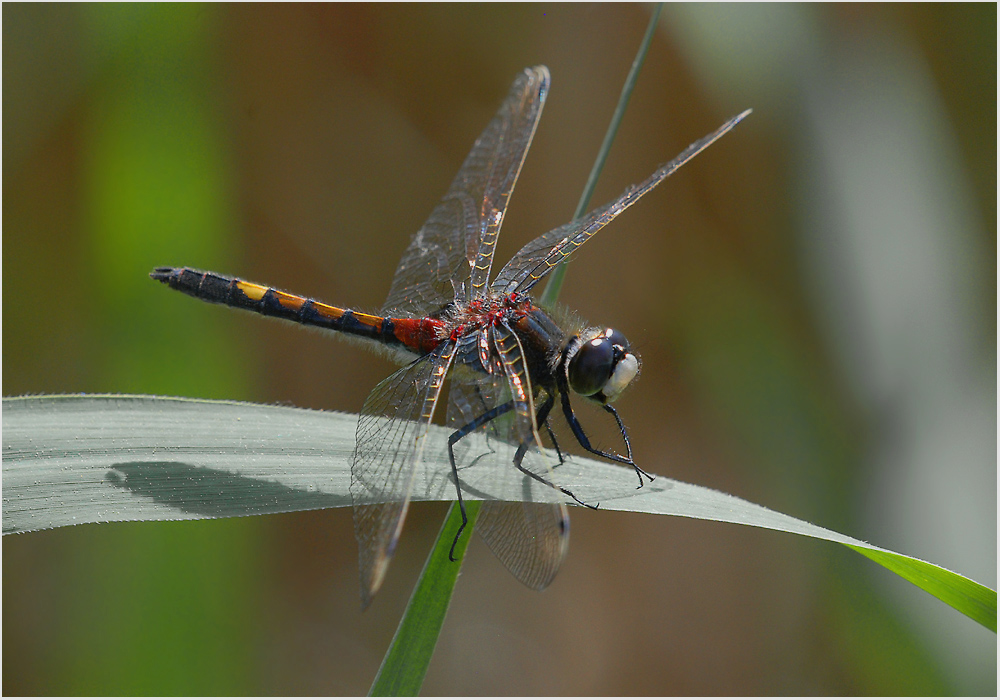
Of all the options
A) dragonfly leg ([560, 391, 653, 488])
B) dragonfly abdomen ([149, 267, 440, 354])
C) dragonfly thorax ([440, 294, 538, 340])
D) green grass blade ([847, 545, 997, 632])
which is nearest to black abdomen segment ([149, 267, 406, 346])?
dragonfly abdomen ([149, 267, 440, 354])

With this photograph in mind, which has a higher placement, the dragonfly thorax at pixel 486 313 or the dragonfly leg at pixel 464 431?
the dragonfly thorax at pixel 486 313

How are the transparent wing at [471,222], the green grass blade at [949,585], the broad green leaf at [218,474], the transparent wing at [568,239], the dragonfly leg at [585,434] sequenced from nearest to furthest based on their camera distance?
the green grass blade at [949,585] < the broad green leaf at [218,474] < the dragonfly leg at [585,434] < the transparent wing at [568,239] < the transparent wing at [471,222]

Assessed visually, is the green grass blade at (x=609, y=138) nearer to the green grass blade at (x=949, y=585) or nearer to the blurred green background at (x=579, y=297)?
the blurred green background at (x=579, y=297)

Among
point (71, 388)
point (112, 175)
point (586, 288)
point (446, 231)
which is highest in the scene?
point (586, 288)

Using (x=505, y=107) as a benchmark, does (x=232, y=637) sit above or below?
below

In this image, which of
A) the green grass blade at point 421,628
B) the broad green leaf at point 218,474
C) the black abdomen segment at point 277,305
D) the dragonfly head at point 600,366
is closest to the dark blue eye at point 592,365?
the dragonfly head at point 600,366

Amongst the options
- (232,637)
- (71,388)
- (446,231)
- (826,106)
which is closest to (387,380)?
(446,231)

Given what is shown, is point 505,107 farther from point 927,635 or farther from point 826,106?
point 927,635

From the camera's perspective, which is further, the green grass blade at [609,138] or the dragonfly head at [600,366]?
the dragonfly head at [600,366]
